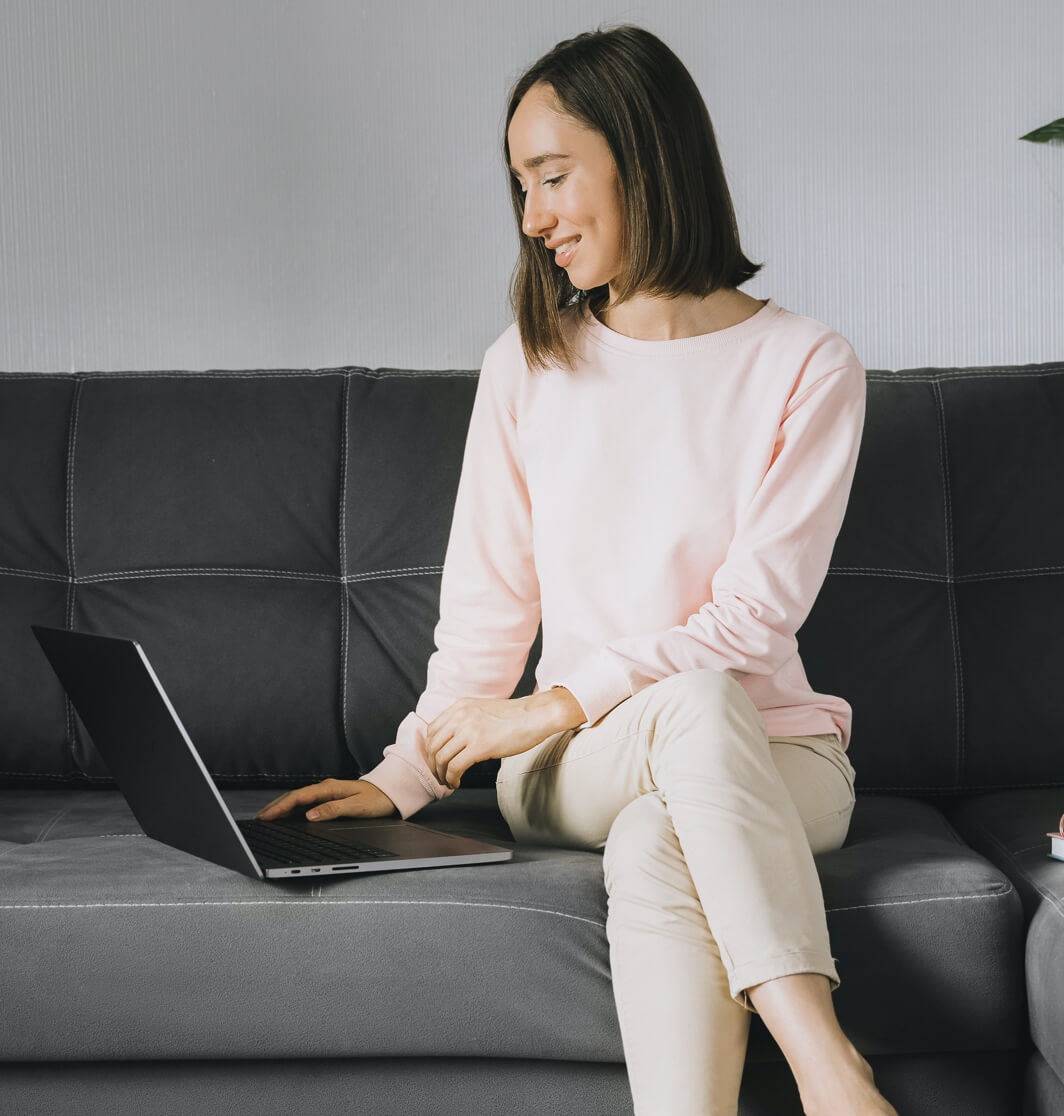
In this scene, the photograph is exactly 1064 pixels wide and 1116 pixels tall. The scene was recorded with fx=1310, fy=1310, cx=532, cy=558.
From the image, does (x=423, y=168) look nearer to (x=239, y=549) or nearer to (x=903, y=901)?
(x=239, y=549)

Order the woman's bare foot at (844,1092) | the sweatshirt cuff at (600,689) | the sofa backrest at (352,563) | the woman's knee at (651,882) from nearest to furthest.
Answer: the woman's bare foot at (844,1092)
the woman's knee at (651,882)
the sweatshirt cuff at (600,689)
the sofa backrest at (352,563)

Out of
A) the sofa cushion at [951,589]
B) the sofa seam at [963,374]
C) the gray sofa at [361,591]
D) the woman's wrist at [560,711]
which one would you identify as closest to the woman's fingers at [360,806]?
the gray sofa at [361,591]

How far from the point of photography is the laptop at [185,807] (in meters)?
1.11

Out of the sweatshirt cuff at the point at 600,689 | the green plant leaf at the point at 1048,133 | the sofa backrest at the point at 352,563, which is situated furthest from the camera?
the green plant leaf at the point at 1048,133

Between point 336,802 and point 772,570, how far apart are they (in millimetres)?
516

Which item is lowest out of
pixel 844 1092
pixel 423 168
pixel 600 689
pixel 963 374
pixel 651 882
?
pixel 844 1092

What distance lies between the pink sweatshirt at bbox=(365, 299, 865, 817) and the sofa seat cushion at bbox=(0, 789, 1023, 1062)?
264 mm

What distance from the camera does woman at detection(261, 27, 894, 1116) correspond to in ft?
Result: 4.24

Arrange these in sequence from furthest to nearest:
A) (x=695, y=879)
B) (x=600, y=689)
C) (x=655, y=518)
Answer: (x=655, y=518)
(x=600, y=689)
(x=695, y=879)

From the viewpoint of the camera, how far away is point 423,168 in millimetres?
2082

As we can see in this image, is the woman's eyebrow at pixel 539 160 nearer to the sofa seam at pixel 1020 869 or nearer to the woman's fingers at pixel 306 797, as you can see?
the woman's fingers at pixel 306 797

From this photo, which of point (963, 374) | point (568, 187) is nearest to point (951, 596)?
point (963, 374)

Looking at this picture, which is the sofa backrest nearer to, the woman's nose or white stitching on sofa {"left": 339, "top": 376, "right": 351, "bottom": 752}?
white stitching on sofa {"left": 339, "top": 376, "right": 351, "bottom": 752}

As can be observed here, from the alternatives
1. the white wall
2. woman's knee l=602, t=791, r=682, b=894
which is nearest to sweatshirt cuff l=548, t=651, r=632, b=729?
woman's knee l=602, t=791, r=682, b=894
